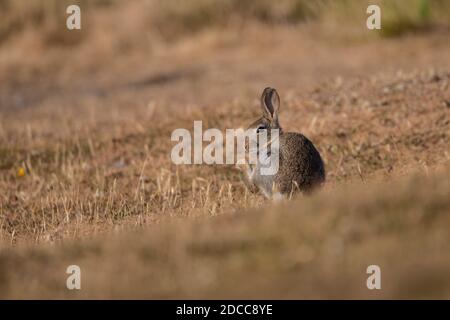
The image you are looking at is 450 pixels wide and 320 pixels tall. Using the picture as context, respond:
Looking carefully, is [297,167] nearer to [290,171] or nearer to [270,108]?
[290,171]

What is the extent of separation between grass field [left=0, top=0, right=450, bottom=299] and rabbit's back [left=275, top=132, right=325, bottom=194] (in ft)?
0.88

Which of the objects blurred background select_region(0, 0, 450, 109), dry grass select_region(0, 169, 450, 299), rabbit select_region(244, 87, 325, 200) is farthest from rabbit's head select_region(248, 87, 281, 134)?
blurred background select_region(0, 0, 450, 109)

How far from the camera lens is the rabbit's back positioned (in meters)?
7.91

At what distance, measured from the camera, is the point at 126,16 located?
827 inches

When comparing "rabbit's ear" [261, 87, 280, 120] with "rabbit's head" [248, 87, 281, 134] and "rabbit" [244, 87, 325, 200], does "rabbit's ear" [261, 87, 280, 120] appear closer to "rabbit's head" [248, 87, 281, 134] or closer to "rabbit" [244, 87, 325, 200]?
"rabbit's head" [248, 87, 281, 134]

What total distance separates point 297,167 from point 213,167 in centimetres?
257

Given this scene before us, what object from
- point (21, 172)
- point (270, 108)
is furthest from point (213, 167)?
point (21, 172)

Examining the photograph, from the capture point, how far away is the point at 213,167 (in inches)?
410

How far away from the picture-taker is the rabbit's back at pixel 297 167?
7.91m

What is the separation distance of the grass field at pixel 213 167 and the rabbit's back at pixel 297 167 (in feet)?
0.88

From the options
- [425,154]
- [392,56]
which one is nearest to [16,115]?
[392,56]

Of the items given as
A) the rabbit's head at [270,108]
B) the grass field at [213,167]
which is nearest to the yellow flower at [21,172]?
the grass field at [213,167]

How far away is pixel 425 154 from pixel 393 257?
4790mm
